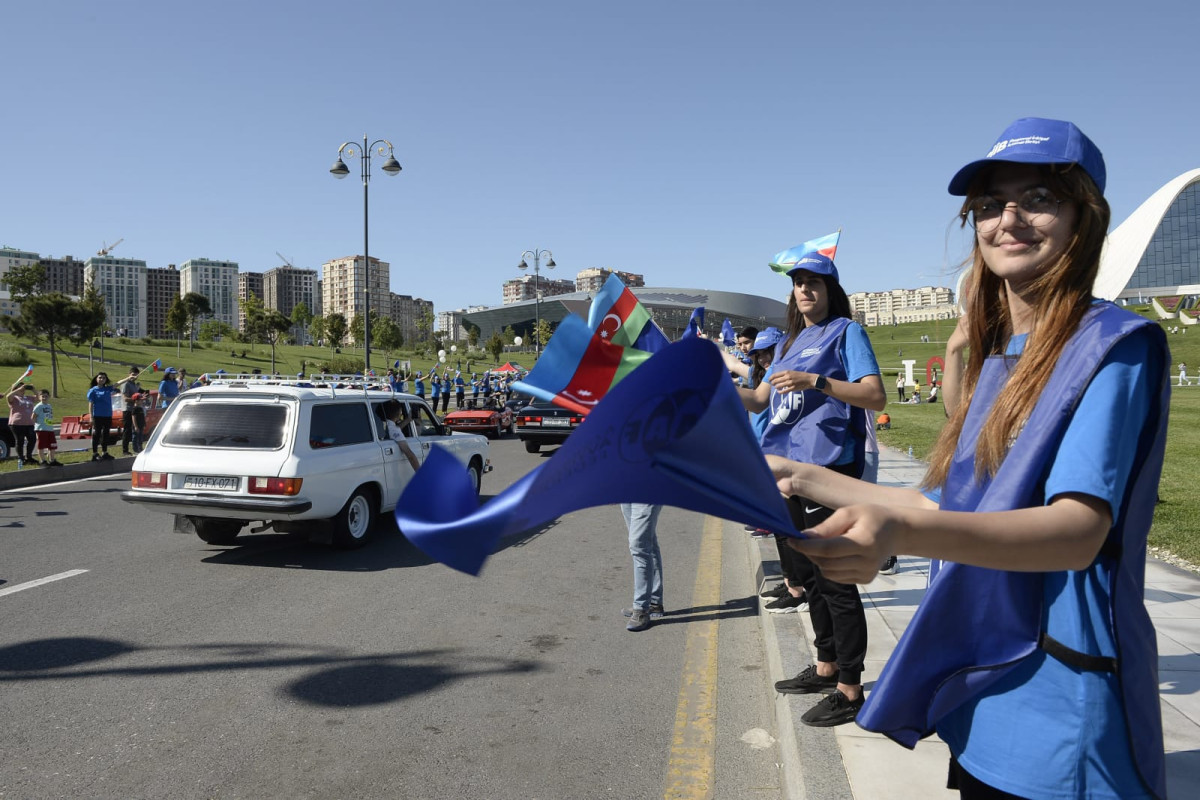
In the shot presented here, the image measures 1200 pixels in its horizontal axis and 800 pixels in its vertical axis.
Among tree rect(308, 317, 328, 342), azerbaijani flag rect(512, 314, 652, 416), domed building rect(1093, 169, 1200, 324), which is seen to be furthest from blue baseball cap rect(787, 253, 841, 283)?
domed building rect(1093, 169, 1200, 324)

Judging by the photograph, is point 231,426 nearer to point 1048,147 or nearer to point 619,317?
point 619,317

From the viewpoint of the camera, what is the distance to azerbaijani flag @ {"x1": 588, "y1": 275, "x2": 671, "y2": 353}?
2.27 metres

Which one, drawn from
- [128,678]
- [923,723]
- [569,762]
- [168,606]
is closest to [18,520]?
[168,606]

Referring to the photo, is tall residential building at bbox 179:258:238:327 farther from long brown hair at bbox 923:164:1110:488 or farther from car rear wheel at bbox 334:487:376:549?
long brown hair at bbox 923:164:1110:488

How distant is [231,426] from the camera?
7.95m

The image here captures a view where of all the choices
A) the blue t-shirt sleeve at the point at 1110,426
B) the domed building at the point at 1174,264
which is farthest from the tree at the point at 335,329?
the domed building at the point at 1174,264

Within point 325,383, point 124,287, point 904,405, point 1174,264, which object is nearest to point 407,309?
point 124,287

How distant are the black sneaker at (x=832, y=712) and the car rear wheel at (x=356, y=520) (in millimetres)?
5595

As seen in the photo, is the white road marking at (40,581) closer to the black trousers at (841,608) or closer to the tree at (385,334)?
the black trousers at (841,608)

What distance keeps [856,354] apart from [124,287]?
172085 mm

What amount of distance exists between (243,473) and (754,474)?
24.5 feet

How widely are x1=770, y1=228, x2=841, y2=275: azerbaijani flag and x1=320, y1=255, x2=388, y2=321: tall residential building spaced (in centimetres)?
15695

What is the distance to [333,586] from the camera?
686 cm

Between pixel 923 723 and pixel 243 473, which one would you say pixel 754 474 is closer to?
pixel 923 723
